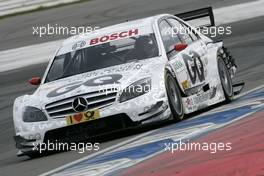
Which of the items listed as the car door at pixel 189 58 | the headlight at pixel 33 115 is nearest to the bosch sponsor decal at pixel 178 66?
the car door at pixel 189 58

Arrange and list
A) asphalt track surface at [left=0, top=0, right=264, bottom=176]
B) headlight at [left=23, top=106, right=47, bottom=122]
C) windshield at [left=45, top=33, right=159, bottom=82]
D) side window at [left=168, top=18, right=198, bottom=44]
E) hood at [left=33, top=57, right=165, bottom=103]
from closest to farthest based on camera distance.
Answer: asphalt track surface at [left=0, top=0, right=264, bottom=176], hood at [left=33, top=57, right=165, bottom=103], headlight at [left=23, top=106, right=47, bottom=122], windshield at [left=45, top=33, right=159, bottom=82], side window at [left=168, top=18, right=198, bottom=44]

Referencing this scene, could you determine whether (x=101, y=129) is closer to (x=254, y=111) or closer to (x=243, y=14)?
(x=254, y=111)

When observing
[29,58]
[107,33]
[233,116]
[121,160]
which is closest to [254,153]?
[121,160]

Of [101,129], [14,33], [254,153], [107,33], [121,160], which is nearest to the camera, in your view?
[254,153]

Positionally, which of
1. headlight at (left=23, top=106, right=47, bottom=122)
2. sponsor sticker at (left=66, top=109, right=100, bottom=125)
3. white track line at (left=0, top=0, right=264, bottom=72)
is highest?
headlight at (left=23, top=106, right=47, bottom=122)

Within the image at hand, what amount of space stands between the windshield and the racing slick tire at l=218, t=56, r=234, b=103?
1265 millimetres

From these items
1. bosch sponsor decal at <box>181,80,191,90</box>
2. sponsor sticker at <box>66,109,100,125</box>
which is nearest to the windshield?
bosch sponsor decal at <box>181,80,191,90</box>

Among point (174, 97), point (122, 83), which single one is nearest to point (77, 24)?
point (174, 97)

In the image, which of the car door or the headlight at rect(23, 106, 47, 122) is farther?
the car door

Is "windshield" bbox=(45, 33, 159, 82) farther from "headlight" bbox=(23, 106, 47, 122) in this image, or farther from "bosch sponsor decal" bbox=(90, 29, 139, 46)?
"headlight" bbox=(23, 106, 47, 122)

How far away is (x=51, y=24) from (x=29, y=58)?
4.67 metres

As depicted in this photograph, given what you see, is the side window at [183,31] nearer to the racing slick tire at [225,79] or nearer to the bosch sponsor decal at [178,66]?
the racing slick tire at [225,79]

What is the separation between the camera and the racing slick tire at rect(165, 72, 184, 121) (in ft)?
34.7

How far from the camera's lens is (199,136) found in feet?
29.9
